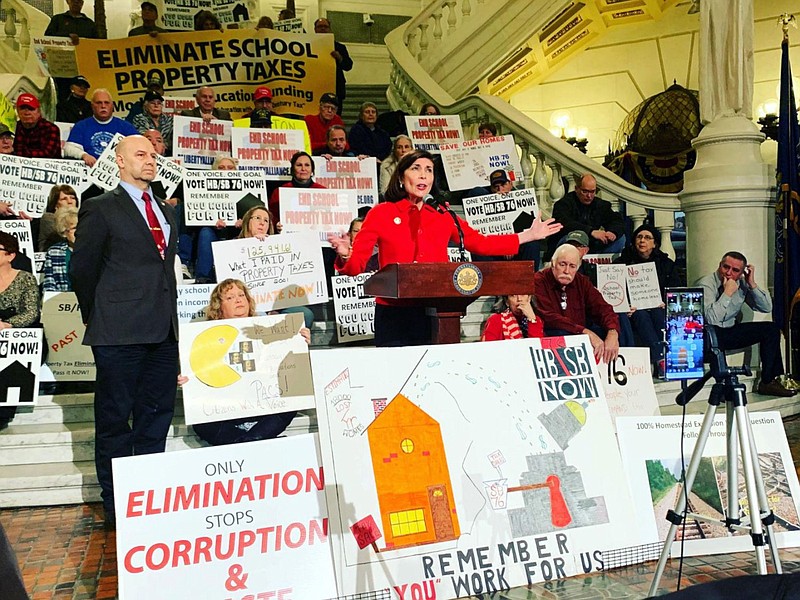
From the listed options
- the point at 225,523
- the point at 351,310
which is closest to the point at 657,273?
the point at 351,310

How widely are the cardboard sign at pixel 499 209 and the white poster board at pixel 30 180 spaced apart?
381 cm

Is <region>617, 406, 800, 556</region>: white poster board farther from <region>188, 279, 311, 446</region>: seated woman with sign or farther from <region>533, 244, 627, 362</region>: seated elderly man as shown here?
<region>188, 279, 311, 446</region>: seated woman with sign

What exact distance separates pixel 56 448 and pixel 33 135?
3817 millimetres

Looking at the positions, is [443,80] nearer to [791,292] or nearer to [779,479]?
[791,292]

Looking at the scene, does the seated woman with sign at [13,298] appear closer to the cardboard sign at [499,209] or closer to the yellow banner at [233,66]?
the cardboard sign at [499,209]

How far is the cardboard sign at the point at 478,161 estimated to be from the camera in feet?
29.8

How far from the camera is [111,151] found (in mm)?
Answer: 7289

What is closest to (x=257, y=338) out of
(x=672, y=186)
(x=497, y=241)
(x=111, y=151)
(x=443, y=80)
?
(x=497, y=241)

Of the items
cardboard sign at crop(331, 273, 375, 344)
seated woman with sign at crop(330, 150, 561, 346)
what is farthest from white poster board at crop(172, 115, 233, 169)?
seated woman with sign at crop(330, 150, 561, 346)

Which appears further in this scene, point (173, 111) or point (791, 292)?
point (173, 111)

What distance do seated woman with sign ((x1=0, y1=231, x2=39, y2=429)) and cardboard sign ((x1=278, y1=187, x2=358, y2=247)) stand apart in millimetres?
2304

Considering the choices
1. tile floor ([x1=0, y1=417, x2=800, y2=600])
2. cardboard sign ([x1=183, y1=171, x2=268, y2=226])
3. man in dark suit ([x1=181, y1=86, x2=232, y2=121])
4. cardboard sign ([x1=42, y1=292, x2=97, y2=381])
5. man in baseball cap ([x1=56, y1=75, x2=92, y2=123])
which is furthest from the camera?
man in baseball cap ([x1=56, y1=75, x2=92, y2=123])

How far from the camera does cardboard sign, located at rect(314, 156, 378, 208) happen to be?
27.7ft

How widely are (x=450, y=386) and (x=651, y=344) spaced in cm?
425
